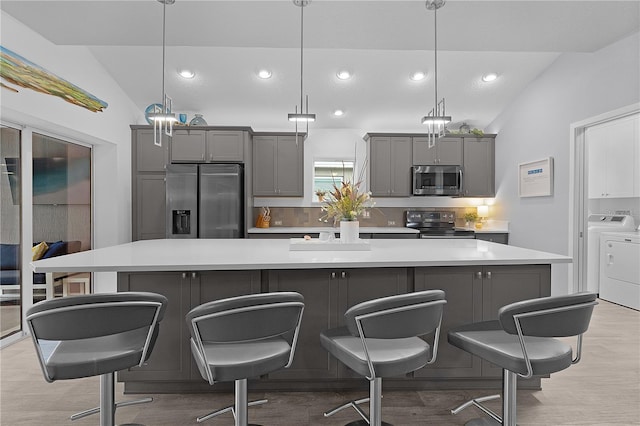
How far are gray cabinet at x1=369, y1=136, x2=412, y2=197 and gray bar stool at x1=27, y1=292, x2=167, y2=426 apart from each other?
4.18 metres

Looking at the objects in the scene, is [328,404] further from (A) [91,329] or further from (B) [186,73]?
(B) [186,73]

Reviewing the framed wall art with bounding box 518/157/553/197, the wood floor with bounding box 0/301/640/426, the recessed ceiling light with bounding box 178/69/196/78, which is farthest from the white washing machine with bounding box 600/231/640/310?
the recessed ceiling light with bounding box 178/69/196/78

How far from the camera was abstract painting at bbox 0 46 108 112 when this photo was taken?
2.87 m

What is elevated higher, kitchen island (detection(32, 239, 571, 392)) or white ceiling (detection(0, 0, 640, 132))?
white ceiling (detection(0, 0, 640, 132))

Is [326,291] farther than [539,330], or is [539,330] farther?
[326,291]

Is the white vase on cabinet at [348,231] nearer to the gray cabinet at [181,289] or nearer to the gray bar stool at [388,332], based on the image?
the gray cabinet at [181,289]

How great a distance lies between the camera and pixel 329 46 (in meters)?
3.36

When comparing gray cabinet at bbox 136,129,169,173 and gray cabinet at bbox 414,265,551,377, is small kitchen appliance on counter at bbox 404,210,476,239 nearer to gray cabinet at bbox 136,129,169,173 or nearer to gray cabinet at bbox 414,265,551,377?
gray cabinet at bbox 414,265,551,377

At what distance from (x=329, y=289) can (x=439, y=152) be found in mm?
3820

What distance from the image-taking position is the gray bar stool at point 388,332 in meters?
1.57

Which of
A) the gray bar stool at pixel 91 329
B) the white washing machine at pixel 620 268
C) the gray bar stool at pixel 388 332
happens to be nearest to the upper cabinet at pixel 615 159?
the white washing machine at pixel 620 268

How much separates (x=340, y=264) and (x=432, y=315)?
23.0 inches

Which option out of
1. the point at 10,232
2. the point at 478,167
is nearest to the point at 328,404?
the point at 10,232

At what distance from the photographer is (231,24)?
3014 mm
